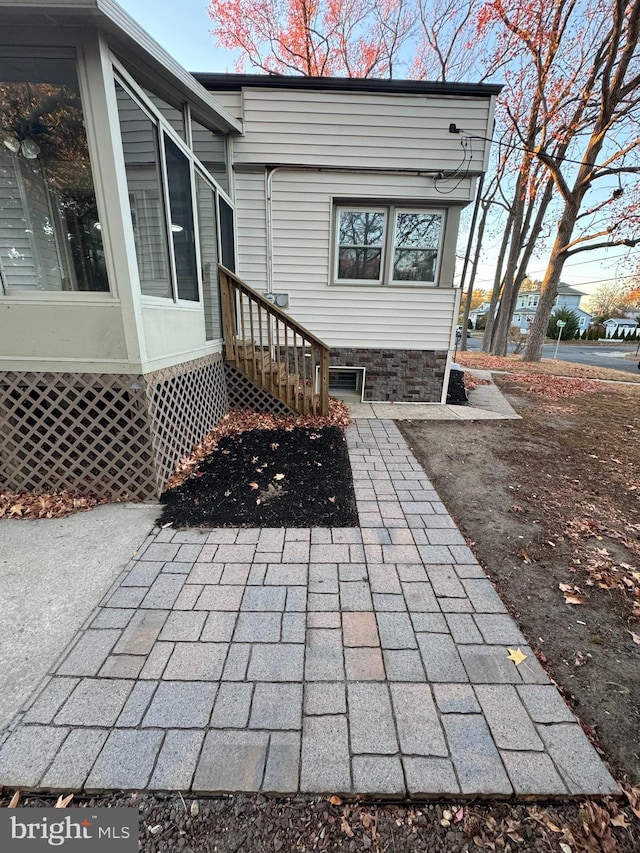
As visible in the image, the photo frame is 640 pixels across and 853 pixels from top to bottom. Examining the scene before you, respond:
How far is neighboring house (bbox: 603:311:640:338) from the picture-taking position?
1607 inches

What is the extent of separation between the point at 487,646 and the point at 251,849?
1.35 m

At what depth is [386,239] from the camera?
606cm

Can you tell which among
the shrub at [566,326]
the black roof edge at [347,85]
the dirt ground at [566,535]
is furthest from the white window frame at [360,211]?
the shrub at [566,326]

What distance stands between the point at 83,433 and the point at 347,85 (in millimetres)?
6120

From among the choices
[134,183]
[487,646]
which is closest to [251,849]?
[487,646]

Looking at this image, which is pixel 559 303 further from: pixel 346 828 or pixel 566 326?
pixel 346 828

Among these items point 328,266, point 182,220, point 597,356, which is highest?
point 182,220

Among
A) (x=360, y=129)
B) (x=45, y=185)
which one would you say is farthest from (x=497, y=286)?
(x=45, y=185)

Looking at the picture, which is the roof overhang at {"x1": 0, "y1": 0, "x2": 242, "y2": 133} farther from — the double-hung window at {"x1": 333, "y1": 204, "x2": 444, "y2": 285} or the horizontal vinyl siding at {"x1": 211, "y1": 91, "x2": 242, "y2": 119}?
the double-hung window at {"x1": 333, "y1": 204, "x2": 444, "y2": 285}

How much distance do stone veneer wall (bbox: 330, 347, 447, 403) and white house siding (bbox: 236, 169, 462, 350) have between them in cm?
14

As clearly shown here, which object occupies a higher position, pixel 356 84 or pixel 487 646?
pixel 356 84

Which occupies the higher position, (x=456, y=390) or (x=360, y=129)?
(x=360, y=129)

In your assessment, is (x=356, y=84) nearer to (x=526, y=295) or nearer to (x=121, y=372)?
(x=121, y=372)

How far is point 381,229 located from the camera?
6.09 metres
